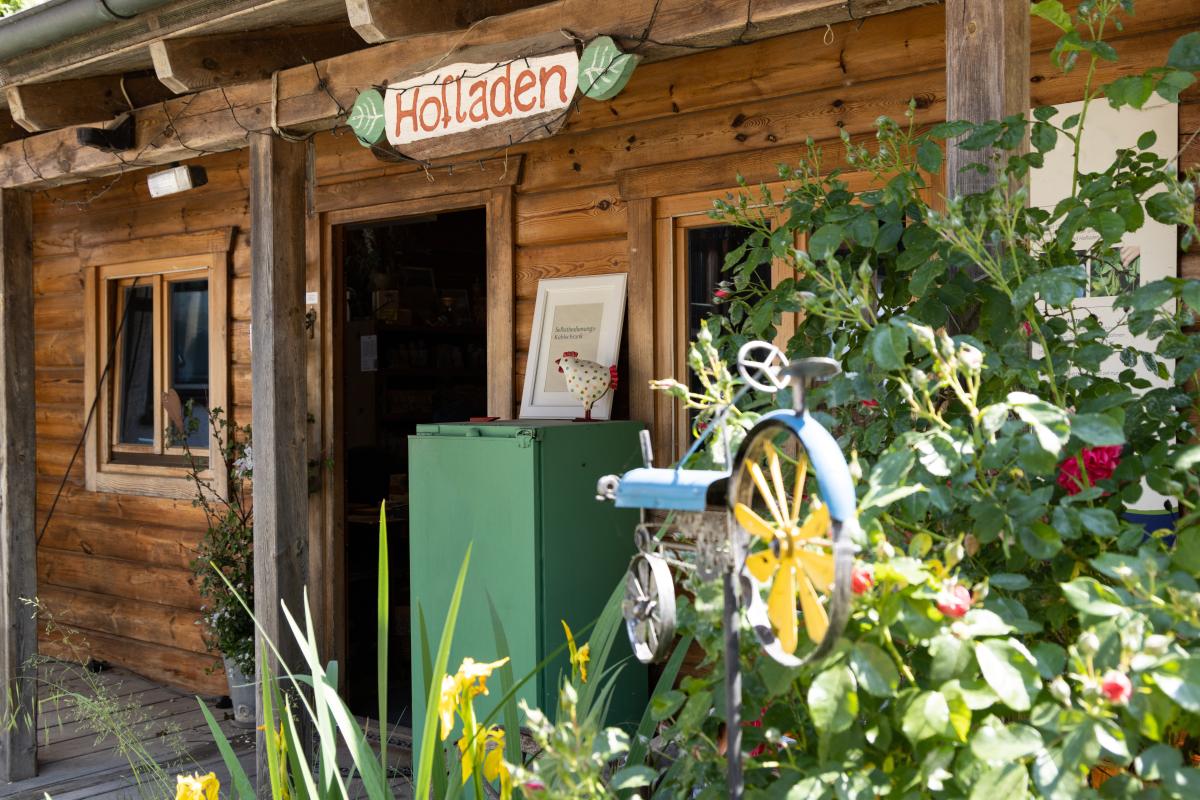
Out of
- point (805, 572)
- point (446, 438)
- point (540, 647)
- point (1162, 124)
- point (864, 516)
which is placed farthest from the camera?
point (446, 438)

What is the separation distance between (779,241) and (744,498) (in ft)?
2.44

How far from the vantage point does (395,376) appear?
20.0ft

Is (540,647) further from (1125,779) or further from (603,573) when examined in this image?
(1125,779)

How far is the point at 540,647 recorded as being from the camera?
3.30 meters

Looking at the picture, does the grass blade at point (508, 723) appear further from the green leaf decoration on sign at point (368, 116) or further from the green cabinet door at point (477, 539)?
the green leaf decoration on sign at point (368, 116)

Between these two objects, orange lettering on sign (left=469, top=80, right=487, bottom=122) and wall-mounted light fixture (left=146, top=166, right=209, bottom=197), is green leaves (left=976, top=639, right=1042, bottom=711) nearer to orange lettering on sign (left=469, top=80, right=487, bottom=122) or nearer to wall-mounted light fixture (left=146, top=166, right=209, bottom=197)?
orange lettering on sign (left=469, top=80, right=487, bottom=122)

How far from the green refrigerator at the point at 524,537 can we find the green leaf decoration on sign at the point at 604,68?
103cm

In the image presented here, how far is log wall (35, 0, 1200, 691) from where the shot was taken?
3.17 metres

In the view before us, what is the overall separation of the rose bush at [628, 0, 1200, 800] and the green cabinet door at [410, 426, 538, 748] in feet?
4.89

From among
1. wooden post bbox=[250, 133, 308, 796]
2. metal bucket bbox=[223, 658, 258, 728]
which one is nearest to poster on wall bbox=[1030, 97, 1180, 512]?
wooden post bbox=[250, 133, 308, 796]

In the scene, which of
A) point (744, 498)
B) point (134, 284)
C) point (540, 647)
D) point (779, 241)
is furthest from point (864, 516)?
point (134, 284)

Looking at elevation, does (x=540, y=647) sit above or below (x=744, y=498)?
below

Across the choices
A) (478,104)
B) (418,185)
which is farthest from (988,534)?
(418,185)

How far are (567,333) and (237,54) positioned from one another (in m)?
1.39
